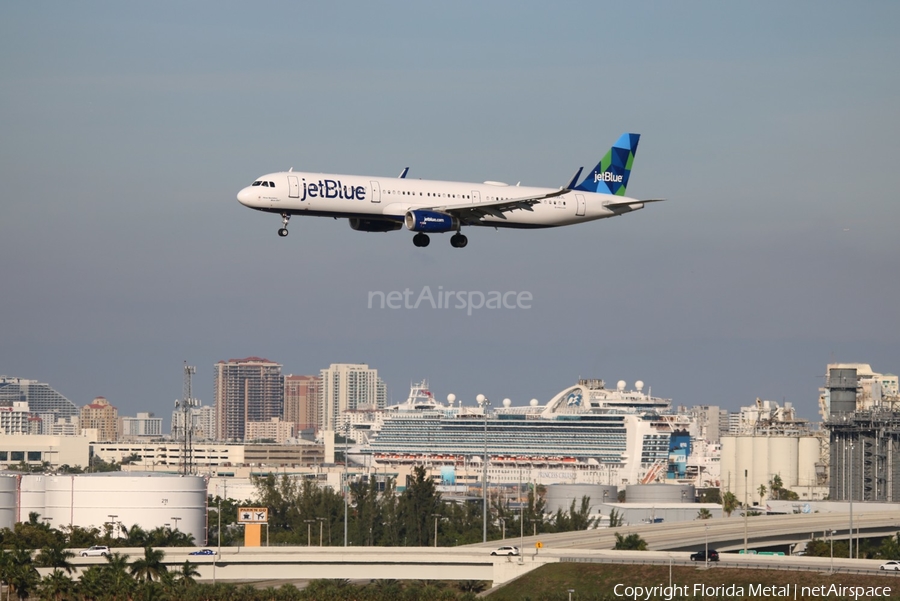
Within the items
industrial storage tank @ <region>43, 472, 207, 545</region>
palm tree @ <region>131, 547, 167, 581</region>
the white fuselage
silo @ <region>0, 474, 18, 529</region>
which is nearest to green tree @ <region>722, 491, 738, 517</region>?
industrial storage tank @ <region>43, 472, 207, 545</region>

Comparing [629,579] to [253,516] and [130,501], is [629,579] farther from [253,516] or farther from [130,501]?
[130,501]

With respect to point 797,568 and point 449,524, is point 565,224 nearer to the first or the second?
point 797,568

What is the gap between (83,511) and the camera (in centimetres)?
13188

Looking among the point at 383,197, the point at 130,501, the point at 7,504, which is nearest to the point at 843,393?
the point at 130,501

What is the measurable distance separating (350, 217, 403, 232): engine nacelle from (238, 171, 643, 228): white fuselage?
3.04ft

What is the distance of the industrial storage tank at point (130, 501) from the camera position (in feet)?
425

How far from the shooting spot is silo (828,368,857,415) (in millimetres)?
193875

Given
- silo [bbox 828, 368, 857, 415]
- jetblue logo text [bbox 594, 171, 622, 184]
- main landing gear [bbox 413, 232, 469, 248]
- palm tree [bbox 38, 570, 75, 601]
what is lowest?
palm tree [bbox 38, 570, 75, 601]

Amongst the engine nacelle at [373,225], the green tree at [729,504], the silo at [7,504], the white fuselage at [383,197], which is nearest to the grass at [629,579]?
the white fuselage at [383,197]

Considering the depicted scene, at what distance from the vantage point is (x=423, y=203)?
7825cm

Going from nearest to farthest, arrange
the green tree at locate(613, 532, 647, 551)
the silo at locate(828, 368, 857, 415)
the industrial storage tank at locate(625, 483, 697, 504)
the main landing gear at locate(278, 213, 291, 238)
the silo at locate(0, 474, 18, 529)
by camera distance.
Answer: the main landing gear at locate(278, 213, 291, 238), the green tree at locate(613, 532, 647, 551), the silo at locate(0, 474, 18, 529), the industrial storage tank at locate(625, 483, 697, 504), the silo at locate(828, 368, 857, 415)

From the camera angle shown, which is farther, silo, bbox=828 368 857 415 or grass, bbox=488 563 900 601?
silo, bbox=828 368 857 415

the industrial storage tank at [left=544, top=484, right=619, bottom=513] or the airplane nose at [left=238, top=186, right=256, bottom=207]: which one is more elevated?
the airplane nose at [left=238, top=186, right=256, bottom=207]

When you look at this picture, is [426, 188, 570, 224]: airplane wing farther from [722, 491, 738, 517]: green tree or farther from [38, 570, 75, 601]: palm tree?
[722, 491, 738, 517]: green tree
